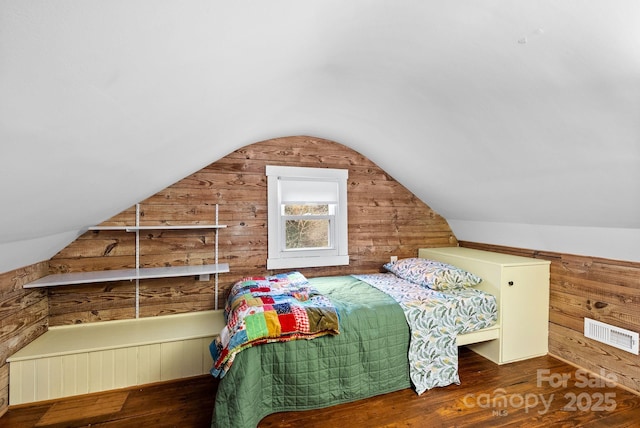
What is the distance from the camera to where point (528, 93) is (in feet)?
5.47

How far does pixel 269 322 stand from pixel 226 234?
1323 mm

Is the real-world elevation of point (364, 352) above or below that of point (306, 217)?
below

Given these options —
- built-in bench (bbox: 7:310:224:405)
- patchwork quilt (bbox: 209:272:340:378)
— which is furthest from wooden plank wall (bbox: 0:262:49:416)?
patchwork quilt (bbox: 209:272:340:378)

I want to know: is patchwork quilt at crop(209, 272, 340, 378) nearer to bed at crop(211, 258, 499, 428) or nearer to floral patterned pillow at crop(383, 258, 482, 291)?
bed at crop(211, 258, 499, 428)

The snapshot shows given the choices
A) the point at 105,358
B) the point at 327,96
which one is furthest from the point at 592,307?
the point at 105,358

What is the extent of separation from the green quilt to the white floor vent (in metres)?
1.56

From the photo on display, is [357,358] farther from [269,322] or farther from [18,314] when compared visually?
[18,314]

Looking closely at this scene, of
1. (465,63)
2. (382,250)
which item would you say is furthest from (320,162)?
(465,63)

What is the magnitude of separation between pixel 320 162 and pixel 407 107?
131cm

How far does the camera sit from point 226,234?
3.01 m

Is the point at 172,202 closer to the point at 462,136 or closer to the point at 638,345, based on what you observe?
the point at 462,136

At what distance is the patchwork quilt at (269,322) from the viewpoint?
184cm

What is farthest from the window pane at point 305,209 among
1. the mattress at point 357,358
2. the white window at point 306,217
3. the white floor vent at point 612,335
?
the white floor vent at point 612,335

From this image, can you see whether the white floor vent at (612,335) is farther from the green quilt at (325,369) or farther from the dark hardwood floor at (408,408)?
the green quilt at (325,369)
